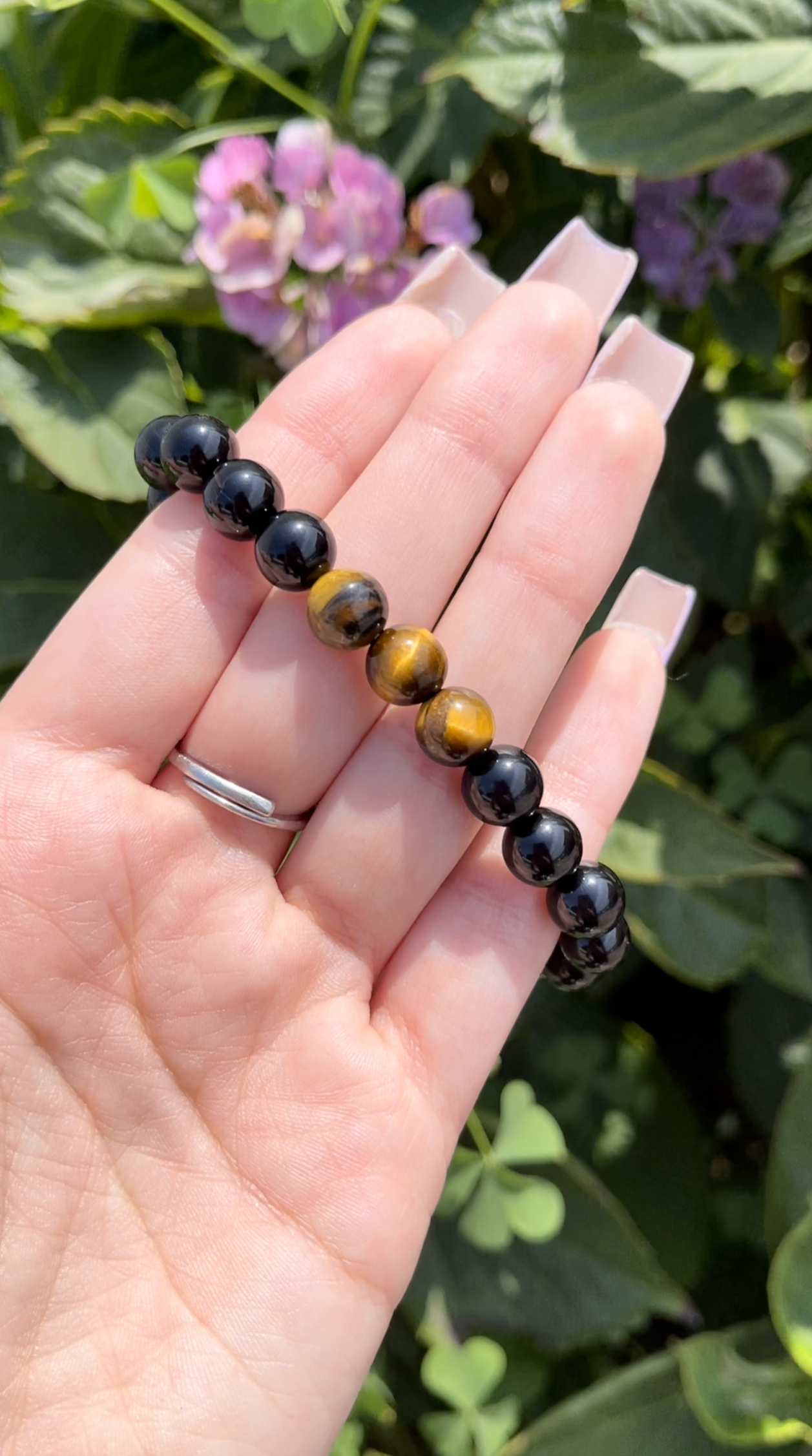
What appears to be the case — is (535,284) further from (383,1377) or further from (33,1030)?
(383,1377)

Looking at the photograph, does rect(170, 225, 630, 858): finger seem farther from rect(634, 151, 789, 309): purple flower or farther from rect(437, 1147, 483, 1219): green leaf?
rect(437, 1147, 483, 1219): green leaf

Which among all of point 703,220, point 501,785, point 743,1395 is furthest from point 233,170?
point 743,1395

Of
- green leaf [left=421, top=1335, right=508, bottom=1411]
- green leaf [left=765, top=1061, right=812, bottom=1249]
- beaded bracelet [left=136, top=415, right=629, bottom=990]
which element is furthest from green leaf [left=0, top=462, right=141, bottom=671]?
green leaf [left=765, top=1061, right=812, bottom=1249]

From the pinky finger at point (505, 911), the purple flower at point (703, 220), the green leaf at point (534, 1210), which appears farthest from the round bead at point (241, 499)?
the green leaf at point (534, 1210)

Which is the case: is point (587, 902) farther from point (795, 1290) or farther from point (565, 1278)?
point (565, 1278)

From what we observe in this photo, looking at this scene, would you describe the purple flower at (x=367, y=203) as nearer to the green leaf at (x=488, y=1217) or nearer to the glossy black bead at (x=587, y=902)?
the glossy black bead at (x=587, y=902)

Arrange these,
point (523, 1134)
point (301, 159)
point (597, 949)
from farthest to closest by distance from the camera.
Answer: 1. point (523, 1134)
2. point (301, 159)
3. point (597, 949)
